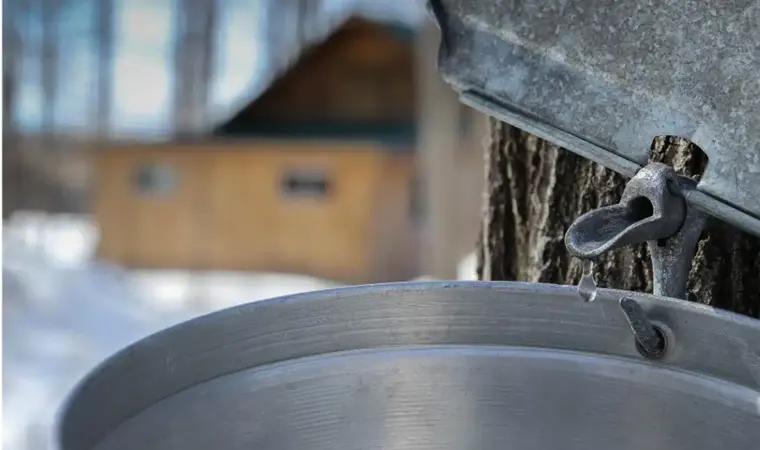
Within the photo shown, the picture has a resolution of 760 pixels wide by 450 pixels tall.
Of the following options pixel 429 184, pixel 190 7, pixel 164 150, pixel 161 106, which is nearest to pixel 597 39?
pixel 429 184

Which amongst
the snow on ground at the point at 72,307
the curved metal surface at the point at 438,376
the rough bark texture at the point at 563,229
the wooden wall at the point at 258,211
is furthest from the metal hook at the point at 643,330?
the wooden wall at the point at 258,211

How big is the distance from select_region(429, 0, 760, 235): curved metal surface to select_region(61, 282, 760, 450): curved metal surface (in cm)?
9

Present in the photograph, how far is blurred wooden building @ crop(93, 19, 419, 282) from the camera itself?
2.96 meters

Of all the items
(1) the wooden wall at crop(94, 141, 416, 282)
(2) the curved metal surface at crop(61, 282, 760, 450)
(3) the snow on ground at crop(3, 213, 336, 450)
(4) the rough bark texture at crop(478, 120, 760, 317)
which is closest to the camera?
(2) the curved metal surface at crop(61, 282, 760, 450)

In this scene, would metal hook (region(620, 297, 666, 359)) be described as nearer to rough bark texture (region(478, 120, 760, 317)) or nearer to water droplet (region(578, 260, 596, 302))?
water droplet (region(578, 260, 596, 302))

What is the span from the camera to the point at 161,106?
11.0ft

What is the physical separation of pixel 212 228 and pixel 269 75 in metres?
0.55

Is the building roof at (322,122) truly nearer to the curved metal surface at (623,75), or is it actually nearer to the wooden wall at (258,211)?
the wooden wall at (258,211)

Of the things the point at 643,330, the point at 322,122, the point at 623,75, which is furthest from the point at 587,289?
the point at 322,122

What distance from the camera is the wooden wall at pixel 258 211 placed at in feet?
9.69

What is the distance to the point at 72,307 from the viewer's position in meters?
2.87

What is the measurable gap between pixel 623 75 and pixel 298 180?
8.37 feet

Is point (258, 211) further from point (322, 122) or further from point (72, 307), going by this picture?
point (72, 307)

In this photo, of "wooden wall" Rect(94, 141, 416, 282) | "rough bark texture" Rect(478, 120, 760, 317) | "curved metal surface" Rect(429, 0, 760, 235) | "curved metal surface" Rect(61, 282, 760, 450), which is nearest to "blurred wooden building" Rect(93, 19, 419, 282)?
"wooden wall" Rect(94, 141, 416, 282)
